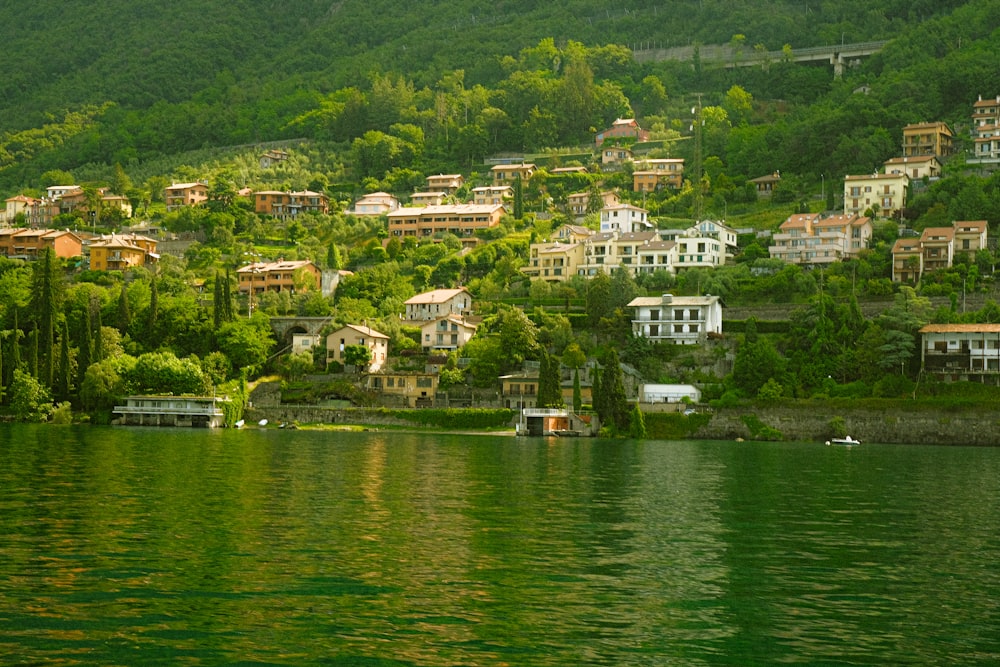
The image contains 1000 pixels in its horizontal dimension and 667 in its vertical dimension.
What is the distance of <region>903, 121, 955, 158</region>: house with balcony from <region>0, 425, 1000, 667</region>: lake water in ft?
291

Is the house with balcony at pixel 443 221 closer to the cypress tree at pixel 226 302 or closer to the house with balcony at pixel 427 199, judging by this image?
the house with balcony at pixel 427 199

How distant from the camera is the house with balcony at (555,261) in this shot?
116 m

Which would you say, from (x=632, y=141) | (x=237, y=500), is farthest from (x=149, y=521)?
(x=632, y=141)

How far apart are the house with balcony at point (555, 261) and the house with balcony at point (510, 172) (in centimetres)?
3642

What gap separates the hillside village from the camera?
91.2m

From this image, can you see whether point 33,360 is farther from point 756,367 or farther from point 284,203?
point 284,203

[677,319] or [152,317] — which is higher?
[152,317]

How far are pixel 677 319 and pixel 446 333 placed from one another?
66.3ft

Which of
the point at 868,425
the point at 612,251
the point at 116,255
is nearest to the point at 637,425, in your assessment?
the point at 868,425

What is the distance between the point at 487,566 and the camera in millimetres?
27531

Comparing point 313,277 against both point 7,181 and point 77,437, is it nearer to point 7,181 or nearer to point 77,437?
point 77,437

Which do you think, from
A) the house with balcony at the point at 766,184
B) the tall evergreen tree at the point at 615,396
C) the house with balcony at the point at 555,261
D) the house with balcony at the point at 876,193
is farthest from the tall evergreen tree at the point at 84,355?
the house with balcony at the point at 766,184

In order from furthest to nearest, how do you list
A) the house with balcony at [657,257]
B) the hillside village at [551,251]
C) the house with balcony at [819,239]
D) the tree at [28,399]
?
1. the house with balcony at [657,257]
2. the house with balcony at [819,239]
3. the hillside village at [551,251]
4. the tree at [28,399]

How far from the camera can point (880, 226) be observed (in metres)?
113
